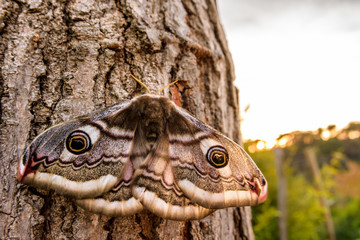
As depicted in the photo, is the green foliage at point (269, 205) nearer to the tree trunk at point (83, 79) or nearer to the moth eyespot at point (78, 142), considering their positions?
the tree trunk at point (83, 79)

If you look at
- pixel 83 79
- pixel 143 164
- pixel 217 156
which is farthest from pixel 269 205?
pixel 83 79

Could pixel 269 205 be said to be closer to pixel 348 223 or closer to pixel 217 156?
pixel 217 156

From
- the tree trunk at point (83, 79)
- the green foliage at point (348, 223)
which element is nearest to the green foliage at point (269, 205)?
the tree trunk at point (83, 79)

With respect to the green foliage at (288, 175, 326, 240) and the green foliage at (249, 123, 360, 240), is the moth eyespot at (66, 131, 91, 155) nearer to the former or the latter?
the green foliage at (249, 123, 360, 240)

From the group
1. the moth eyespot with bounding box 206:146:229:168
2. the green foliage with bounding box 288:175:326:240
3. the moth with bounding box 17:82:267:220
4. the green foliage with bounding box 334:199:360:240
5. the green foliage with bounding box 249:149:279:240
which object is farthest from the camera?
the green foliage with bounding box 334:199:360:240

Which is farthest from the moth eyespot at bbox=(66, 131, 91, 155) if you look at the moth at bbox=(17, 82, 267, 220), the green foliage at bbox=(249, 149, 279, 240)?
the green foliage at bbox=(249, 149, 279, 240)
